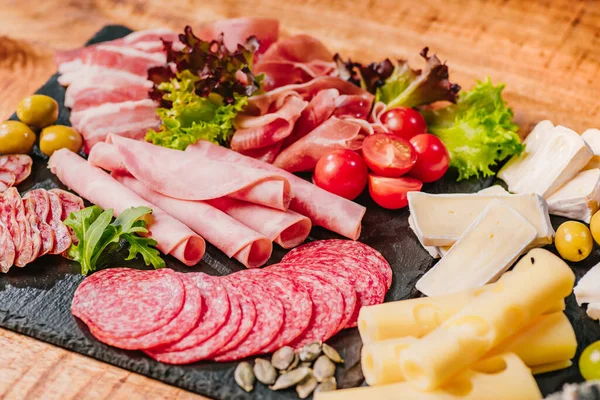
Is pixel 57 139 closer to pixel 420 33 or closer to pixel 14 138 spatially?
pixel 14 138

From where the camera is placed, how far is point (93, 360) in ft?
10.8

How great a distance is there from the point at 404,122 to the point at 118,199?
173cm

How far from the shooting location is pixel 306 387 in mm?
3074

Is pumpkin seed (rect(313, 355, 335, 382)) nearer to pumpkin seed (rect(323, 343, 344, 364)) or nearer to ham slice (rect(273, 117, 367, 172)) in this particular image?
pumpkin seed (rect(323, 343, 344, 364))

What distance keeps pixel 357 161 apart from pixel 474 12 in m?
2.38

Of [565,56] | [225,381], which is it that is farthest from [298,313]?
[565,56]

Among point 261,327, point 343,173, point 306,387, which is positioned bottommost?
point 306,387

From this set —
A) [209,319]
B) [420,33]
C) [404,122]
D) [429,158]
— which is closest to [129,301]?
[209,319]

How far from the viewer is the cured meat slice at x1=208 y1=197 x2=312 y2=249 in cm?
380

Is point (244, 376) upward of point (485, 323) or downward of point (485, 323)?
downward

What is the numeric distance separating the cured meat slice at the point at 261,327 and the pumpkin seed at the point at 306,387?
0.78 feet

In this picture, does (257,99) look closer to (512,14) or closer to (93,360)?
(93,360)

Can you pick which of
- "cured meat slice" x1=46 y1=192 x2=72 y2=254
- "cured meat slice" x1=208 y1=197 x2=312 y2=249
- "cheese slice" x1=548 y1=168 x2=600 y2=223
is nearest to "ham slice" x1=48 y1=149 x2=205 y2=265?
"cured meat slice" x1=46 y1=192 x2=72 y2=254

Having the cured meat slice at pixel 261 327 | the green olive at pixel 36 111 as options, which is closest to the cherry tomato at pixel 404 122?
the cured meat slice at pixel 261 327
